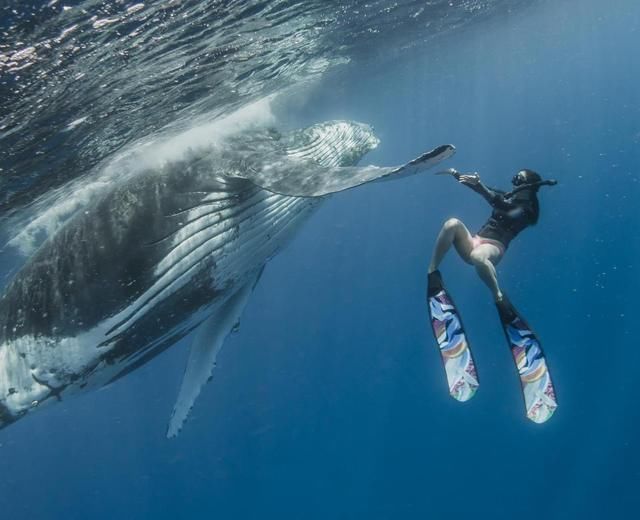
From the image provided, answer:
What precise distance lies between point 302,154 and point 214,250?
Answer: 256cm

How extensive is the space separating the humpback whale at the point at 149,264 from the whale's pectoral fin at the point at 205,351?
29mm

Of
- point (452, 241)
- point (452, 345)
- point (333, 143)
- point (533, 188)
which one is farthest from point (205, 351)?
point (533, 188)

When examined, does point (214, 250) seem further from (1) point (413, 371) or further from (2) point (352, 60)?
(1) point (413, 371)

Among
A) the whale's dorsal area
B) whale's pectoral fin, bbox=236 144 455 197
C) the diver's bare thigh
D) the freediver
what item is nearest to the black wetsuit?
A: the freediver

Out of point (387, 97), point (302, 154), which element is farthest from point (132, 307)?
point (387, 97)

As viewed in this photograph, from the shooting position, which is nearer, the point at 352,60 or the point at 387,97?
the point at 352,60

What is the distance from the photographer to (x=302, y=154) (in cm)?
739

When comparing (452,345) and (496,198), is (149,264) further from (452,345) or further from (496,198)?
(496,198)

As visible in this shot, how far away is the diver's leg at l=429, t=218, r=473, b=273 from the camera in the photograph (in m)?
7.20

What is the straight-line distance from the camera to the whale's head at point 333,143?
Result: 765 centimetres

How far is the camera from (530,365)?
21.1 ft

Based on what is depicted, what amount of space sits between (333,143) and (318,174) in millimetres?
3327

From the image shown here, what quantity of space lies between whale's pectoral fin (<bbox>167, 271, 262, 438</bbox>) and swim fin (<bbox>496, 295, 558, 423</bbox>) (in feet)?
11.1

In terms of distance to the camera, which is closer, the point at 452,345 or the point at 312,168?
the point at 312,168
